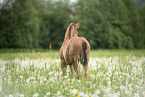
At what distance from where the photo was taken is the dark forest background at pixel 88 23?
26.3 metres

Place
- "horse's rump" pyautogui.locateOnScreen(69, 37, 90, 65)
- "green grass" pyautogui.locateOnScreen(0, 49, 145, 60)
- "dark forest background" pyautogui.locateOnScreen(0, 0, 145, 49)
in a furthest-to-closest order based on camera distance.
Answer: "dark forest background" pyautogui.locateOnScreen(0, 0, 145, 49)
"green grass" pyautogui.locateOnScreen(0, 49, 145, 60)
"horse's rump" pyautogui.locateOnScreen(69, 37, 90, 65)

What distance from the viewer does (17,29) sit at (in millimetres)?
24453

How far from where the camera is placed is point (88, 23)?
111ft

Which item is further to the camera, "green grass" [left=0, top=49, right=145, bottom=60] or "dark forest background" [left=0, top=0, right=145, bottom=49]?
"dark forest background" [left=0, top=0, right=145, bottom=49]

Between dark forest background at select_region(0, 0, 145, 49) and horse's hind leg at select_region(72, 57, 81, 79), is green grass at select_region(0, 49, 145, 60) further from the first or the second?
dark forest background at select_region(0, 0, 145, 49)

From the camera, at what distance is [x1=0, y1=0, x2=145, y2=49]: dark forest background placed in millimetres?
26344

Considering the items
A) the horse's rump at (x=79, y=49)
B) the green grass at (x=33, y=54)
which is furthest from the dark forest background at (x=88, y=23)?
the horse's rump at (x=79, y=49)

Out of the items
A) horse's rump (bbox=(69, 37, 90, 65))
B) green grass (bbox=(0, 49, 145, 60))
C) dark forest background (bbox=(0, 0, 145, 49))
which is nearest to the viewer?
horse's rump (bbox=(69, 37, 90, 65))

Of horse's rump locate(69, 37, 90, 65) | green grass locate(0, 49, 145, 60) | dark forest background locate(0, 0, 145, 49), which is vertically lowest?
green grass locate(0, 49, 145, 60)

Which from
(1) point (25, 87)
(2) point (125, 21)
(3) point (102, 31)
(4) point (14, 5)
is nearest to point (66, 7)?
(3) point (102, 31)

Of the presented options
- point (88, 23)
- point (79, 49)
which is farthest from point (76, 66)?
point (88, 23)

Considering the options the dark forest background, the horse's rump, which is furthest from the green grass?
the dark forest background

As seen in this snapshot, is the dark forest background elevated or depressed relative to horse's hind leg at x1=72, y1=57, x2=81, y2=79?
elevated

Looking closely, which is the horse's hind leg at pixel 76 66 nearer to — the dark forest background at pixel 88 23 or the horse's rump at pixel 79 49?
the horse's rump at pixel 79 49
